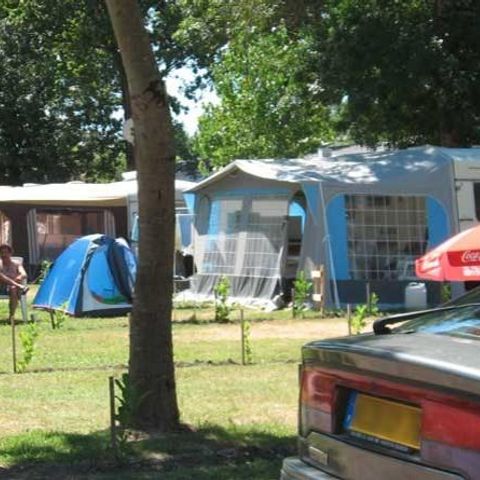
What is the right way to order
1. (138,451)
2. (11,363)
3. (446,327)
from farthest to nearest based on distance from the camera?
(11,363), (138,451), (446,327)

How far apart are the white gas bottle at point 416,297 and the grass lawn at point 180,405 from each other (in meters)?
4.10

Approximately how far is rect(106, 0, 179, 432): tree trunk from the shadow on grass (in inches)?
15.2

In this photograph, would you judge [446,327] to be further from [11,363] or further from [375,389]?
[11,363]

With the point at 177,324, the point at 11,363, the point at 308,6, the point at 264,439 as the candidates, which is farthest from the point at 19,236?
the point at 264,439

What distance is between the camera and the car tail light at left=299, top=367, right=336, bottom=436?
363 centimetres

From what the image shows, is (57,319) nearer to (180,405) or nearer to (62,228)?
(180,405)

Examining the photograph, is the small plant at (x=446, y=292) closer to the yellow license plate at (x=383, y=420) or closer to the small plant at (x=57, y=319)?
the small plant at (x=57, y=319)

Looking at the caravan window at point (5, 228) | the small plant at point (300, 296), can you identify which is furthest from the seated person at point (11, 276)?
the caravan window at point (5, 228)

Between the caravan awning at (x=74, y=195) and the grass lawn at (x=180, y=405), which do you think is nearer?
the grass lawn at (x=180, y=405)

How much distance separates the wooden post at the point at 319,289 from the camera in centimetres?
1538

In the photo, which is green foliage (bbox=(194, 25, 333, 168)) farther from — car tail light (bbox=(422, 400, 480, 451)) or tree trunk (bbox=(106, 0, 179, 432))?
car tail light (bbox=(422, 400, 480, 451))

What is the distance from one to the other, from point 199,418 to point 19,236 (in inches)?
719

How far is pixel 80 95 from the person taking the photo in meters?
36.2

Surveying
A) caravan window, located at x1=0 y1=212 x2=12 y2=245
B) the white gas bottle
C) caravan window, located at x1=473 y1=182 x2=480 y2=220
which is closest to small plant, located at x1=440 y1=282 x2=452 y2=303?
the white gas bottle
